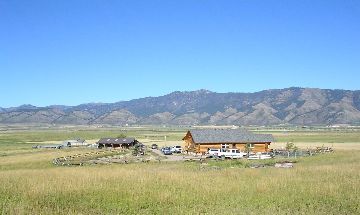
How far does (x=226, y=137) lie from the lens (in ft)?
258

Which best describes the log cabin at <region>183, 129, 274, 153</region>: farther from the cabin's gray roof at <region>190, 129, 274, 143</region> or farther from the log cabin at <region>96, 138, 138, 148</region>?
the log cabin at <region>96, 138, 138, 148</region>

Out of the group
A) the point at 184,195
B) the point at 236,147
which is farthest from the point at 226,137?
the point at 184,195

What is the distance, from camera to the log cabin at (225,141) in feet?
252

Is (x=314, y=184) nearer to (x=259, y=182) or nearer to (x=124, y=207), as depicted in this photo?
(x=259, y=182)

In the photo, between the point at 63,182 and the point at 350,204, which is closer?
the point at 350,204

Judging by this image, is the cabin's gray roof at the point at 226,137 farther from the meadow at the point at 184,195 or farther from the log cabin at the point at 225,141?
the meadow at the point at 184,195

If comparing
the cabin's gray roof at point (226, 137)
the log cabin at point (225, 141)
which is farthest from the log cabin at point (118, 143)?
the cabin's gray roof at point (226, 137)

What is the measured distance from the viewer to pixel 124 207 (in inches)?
864

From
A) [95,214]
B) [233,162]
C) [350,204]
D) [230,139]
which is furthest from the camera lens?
[230,139]

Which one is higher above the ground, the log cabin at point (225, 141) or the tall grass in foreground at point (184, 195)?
the log cabin at point (225, 141)

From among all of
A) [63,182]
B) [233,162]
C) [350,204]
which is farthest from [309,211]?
[233,162]

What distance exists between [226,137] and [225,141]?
3.27 feet

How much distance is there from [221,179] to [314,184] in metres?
6.37

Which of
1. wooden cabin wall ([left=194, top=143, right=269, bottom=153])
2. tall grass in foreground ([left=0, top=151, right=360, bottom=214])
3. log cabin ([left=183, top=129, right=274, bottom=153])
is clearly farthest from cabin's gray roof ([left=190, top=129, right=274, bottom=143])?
tall grass in foreground ([left=0, top=151, right=360, bottom=214])
